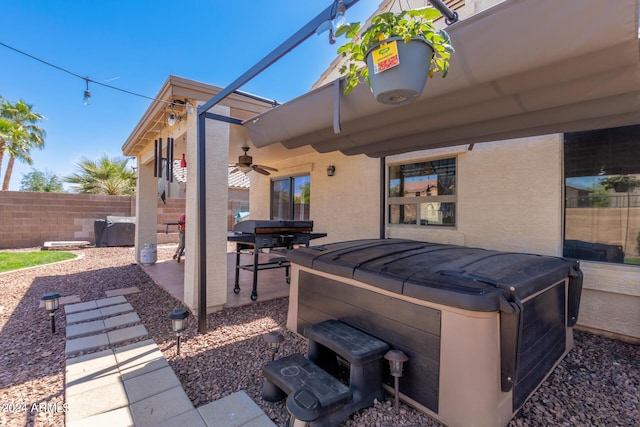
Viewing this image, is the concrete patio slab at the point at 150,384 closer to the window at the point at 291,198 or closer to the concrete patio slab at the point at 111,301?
the concrete patio slab at the point at 111,301

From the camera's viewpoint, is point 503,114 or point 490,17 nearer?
point 490,17

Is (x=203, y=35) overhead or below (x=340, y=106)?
overhead

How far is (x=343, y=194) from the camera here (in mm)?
6234

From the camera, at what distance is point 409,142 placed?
3398 millimetres

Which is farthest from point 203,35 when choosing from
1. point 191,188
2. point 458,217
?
point 458,217

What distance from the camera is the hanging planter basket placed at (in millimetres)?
1512

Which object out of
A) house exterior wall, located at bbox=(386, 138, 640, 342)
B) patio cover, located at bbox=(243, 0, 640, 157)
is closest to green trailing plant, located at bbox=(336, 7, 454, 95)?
patio cover, located at bbox=(243, 0, 640, 157)

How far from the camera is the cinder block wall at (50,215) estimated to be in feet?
31.8

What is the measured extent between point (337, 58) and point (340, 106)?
474cm

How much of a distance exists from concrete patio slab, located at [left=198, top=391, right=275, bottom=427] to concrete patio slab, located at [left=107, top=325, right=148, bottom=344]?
1686mm

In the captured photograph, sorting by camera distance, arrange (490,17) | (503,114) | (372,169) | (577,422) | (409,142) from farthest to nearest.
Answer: (372,169)
(409,142)
(503,114)
(577,422)
(490,17)

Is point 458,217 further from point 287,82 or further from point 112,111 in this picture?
point 112,111

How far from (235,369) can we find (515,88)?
3.09 meters

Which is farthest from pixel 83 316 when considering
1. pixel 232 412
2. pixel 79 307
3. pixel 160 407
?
pixel 232 412
